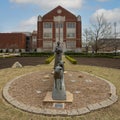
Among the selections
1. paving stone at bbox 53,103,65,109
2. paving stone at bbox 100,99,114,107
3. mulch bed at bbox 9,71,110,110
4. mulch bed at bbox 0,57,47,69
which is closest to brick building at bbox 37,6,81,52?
mulch bed at bbox 0,57,47,69

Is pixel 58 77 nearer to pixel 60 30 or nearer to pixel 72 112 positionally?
pixel 72 112

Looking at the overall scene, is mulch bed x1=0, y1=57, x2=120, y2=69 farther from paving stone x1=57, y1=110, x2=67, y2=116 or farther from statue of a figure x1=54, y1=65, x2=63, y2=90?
paving stone x1=57, y1=110, x2=67, y2=116

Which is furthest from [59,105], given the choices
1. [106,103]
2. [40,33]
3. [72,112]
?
[40,33]

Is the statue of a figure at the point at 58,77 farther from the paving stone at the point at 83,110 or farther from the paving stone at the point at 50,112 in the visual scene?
the paving stone at the point at 83,110

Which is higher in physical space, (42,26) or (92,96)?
(42,26)

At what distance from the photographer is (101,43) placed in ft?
149

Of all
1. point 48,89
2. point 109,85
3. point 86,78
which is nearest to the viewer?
point 48,89

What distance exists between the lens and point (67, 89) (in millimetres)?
8055

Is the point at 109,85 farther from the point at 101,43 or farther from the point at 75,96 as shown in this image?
the point at 101,43

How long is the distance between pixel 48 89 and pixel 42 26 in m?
43.4

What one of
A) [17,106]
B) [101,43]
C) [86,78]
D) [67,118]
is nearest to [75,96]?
[67,118]

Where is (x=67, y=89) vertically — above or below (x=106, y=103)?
above

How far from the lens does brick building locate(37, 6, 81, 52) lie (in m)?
49.2

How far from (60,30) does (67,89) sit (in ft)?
139
